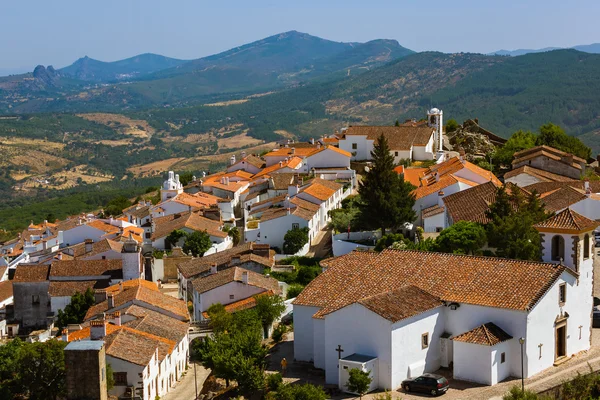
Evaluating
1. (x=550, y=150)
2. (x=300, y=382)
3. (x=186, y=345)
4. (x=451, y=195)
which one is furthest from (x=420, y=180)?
(x=300, y=382)

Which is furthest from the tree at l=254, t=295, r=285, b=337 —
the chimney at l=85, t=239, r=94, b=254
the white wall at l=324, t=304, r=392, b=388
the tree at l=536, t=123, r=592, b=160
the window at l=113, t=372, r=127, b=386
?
the tree at l=536, t=123, r=592, b=160

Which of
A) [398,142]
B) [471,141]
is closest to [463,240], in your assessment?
[398,142]

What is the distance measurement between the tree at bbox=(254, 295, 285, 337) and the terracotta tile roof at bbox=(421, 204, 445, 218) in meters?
12.0

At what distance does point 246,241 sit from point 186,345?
1798 centimetres

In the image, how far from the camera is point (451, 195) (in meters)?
47.4

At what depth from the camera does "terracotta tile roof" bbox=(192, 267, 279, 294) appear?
41.3 metres

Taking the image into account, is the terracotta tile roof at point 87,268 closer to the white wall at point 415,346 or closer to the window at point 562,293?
the white wall at point 415,346

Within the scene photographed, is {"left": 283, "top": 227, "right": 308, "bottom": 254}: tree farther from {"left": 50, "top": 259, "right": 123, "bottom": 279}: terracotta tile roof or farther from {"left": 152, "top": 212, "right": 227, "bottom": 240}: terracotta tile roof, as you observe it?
{"left": 50, "top": 259, "right": 123, "bottom": 279}: terracotta tile roof

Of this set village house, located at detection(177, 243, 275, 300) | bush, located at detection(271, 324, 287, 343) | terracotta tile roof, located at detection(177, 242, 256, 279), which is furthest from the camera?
terracotta tile roof, located at detection(177, 242, 256, 279)

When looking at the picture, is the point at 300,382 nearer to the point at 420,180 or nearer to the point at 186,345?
the point at 186,345

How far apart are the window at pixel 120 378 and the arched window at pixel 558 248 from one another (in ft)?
53.4

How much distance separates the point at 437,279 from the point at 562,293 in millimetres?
4250

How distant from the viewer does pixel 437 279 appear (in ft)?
100

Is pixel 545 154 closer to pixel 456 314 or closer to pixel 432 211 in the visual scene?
pixel 432 211
